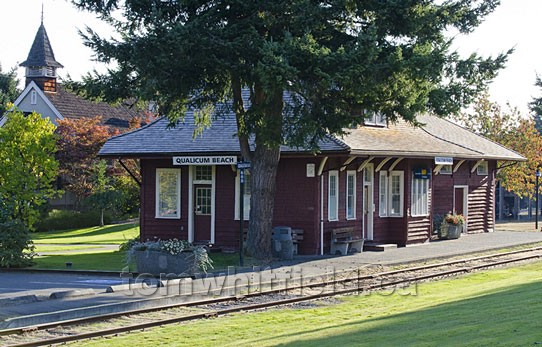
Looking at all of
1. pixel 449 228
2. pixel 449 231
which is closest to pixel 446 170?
pixel 449 228

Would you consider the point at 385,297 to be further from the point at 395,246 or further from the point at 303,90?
the point at 395,246

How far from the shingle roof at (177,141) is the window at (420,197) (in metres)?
7.37

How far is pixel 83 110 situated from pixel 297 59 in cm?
3608

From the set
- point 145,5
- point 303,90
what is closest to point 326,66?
point 303,90

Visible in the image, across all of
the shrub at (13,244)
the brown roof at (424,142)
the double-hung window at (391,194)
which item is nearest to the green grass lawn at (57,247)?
the shrub at (13,244)

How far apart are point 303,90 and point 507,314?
365 inches

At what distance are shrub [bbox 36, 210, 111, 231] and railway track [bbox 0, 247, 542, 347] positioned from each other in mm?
25621

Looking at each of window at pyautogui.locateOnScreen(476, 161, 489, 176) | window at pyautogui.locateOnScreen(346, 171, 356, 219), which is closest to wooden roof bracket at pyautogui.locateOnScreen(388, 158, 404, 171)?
window at pyautogui.locateOnScreen(346, 171, 356, 219)

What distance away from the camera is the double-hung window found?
2972 cm

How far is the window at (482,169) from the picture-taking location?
123 ft

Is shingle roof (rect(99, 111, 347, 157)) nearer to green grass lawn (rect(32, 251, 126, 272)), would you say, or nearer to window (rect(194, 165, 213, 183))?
window (rect(194, 165, 213, 183))

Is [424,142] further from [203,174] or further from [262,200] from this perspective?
[262,200]

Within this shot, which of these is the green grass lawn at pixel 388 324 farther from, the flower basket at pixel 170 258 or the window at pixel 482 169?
the window at pixel 482 169

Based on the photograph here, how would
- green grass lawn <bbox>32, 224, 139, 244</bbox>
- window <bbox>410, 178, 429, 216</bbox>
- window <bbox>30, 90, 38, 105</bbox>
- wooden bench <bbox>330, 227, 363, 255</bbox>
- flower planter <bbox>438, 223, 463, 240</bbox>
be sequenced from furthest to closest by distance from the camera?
window <bbox>30, 90, 38, 105</bbox>, green grass lawn <bbox>32, 224, 139, 244</bbox>, flower planter <bbox>438, 223, 463, 240</bbox>, window <bbox>410, 178, 429, 216</bbox>, wooden bench <bbox>330, 227, 363, 255</bbox>
